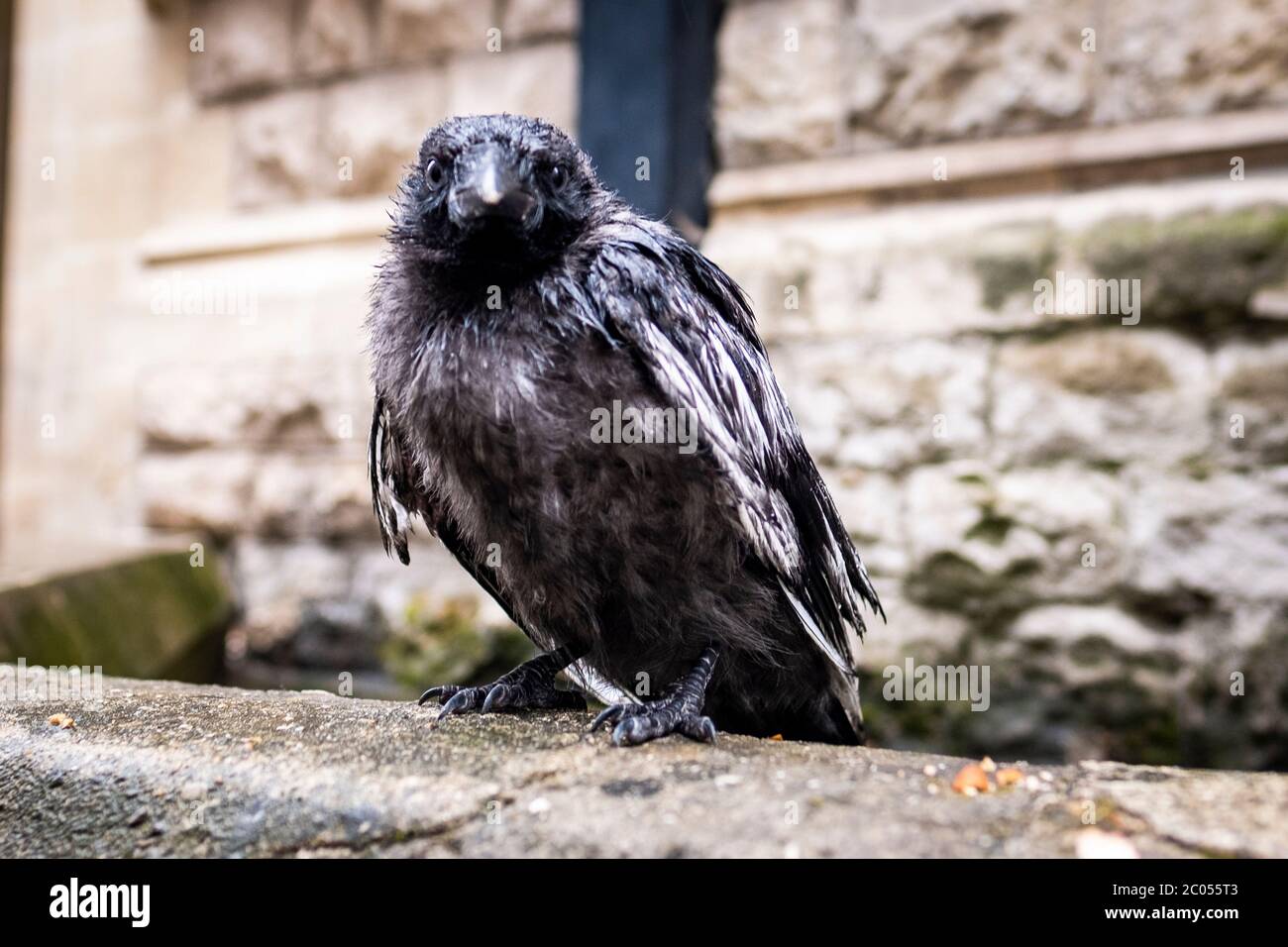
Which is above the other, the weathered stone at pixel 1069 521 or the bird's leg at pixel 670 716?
the weathered stone at pixel 1069 521

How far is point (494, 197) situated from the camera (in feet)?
6.92

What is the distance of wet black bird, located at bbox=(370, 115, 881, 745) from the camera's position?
2189mm

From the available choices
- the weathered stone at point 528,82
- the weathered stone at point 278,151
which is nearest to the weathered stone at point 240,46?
→ the weathered stone at point 278,151

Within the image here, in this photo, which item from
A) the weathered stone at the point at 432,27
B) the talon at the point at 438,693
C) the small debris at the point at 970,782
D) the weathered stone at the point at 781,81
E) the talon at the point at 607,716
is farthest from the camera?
the weathered stone at the point at 432,27

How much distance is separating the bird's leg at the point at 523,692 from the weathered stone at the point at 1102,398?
2092 mm

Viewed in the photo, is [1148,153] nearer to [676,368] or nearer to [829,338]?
[829,338]

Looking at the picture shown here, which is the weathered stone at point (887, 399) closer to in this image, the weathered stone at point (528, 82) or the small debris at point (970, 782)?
the weathered stone at point (528, 82)

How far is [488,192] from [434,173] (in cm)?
29

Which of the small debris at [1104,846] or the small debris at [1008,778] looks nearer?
the small debris at [1104,846]

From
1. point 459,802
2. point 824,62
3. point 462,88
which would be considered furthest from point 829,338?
point 459,802

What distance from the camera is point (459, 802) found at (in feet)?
5.83

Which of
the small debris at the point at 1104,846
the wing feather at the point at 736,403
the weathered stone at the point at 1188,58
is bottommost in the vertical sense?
the small debris at the point at 1104,846

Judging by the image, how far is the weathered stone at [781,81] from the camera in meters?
4.17

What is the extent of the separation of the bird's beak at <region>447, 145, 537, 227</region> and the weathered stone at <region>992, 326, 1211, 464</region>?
2.35 m
